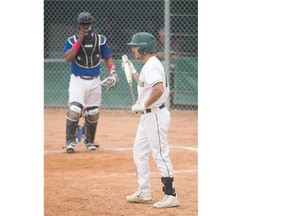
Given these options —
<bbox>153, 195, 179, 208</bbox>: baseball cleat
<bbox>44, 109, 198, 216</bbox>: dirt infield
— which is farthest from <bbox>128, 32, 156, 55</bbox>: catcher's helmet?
<bbox>44, 109, 198, 216</bbox>: dirt infield

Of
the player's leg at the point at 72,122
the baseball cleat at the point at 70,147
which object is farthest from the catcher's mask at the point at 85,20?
the baseball cleat at the point at 70,147

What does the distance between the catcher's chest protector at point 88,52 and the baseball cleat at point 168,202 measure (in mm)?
3994

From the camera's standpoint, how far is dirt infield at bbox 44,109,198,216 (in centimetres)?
734

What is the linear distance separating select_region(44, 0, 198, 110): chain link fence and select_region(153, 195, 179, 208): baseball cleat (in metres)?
8.09

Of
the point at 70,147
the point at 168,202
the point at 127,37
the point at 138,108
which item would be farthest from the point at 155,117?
the point at 127,37

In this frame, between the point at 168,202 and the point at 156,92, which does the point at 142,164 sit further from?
the point at 156,92

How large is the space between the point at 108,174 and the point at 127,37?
292 inches

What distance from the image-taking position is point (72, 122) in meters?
10.9

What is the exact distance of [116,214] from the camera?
709 cm

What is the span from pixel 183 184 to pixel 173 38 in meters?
7.52

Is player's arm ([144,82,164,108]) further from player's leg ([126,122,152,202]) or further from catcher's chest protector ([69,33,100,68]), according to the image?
catcher's chest protector ([69,33,100,68])
